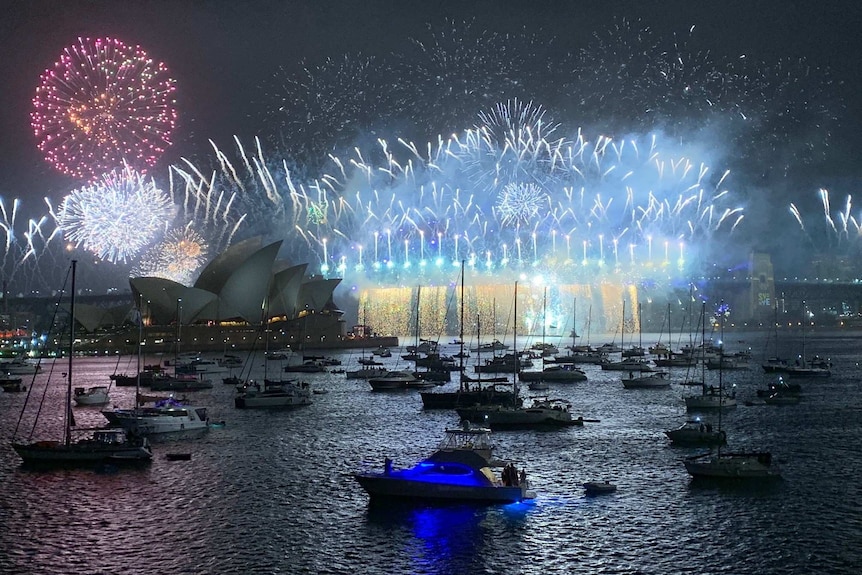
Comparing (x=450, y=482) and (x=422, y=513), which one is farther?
(x=450, y=482)

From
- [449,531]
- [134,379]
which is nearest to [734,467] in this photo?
[449,531]

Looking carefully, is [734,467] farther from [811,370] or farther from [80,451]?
[811,370]

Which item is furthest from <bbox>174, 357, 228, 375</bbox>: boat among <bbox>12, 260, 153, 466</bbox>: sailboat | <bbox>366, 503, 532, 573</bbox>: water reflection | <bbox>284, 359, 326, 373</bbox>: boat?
<bbox>366, 503, 532, 573</bbox>: water reflection

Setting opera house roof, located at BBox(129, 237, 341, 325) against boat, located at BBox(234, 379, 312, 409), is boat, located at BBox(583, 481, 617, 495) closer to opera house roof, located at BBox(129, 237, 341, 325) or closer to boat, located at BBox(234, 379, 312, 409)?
boat, located at BBox(234, 379, 312, 409)

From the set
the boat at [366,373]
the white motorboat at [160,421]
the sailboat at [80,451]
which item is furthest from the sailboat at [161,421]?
the boat at [366,373]

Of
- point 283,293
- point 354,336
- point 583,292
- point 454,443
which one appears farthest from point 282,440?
point 583,292

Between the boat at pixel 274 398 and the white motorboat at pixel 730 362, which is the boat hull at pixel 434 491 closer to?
the boat at pixel 274 398
